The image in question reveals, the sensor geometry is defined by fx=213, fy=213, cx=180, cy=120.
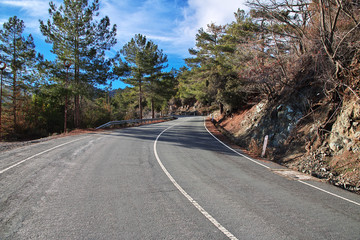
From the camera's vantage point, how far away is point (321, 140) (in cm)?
973

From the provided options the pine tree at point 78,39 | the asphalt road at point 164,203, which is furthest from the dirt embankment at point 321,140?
the pine tree at point 78,39

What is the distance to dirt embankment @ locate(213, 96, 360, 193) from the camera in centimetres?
758

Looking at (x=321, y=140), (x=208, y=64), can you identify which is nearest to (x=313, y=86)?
(x=321, y=140)

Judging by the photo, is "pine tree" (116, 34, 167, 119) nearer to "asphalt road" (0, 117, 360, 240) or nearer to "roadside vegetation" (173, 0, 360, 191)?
"roadside vegetation" (173, 0, 360, 191)

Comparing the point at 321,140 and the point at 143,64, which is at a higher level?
the point at 143,64

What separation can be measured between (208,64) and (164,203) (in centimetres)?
2950

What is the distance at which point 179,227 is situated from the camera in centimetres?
369

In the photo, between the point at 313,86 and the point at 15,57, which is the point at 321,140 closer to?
the point at 313,86

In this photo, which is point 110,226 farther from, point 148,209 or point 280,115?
point 280,115

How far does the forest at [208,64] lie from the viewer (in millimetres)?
10438

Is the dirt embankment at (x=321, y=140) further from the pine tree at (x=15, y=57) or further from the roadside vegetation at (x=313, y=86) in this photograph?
the pine tree at (x=15, y=57)

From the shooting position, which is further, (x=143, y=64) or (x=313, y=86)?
(x=143, y=64)

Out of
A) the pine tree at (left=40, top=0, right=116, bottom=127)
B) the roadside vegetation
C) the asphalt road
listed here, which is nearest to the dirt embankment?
the roadside vegetation

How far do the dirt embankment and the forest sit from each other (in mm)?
324
